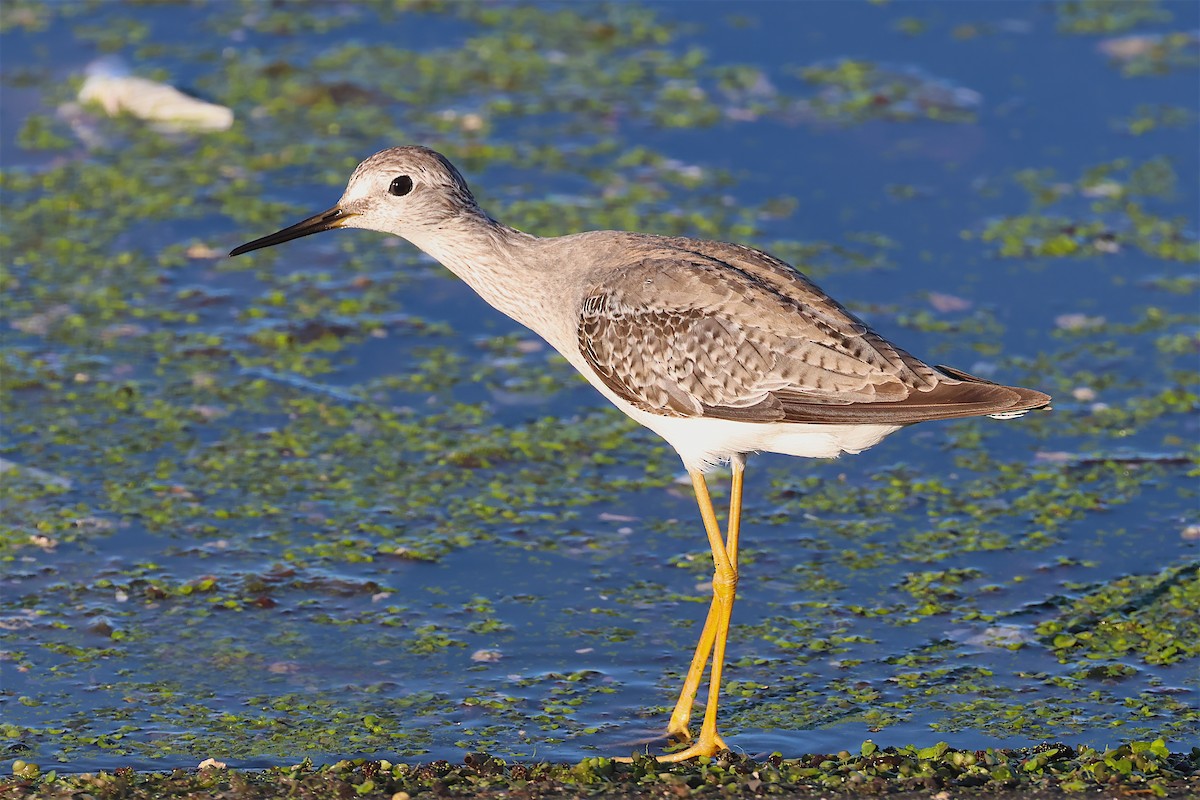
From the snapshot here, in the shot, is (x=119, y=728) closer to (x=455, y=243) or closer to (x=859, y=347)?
(x=455, y=243)

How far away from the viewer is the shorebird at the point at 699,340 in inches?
264

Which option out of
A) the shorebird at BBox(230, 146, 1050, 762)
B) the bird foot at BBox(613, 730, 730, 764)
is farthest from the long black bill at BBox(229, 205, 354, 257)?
the bird foot at BBox(613, 730, 730, 764)

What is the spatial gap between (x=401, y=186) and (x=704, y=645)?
2350 mm

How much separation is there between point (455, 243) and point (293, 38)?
300 inches

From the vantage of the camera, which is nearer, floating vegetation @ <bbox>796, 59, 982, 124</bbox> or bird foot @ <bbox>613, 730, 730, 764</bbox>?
bird foot @ <bbox>613, 730, 730, 764</bbox>

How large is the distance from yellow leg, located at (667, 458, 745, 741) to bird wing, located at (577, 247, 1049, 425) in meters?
0.39

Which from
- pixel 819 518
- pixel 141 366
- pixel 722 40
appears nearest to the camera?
pixel 819 518

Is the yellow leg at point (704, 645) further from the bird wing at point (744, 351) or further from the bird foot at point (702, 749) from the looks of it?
the bird wing at point (744, 351)

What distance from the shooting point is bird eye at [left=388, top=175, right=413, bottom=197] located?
727 cm

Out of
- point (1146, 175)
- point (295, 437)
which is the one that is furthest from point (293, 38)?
point (1146, 175)

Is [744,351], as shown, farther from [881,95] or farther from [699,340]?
[881,95]

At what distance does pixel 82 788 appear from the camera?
239 inches

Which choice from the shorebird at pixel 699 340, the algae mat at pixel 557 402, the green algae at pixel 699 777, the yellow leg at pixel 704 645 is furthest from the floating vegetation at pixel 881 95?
the green algae at pixel 699 777

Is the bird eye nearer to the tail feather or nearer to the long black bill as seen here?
the long black bill
